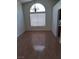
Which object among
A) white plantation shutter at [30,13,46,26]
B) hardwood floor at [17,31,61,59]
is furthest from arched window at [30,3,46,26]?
hardwood floor at [17,31,61,59]

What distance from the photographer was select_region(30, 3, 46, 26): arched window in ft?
39.7

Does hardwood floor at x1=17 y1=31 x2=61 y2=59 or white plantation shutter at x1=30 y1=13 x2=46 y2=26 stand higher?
white plantation shutter at x1=30 y1=13 x2=46 y2=26

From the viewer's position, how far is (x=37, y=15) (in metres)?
12.4

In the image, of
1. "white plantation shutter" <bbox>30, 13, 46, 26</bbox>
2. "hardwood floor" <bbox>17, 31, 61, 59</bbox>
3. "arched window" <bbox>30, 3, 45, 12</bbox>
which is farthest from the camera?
"white plantation shutter" <bbox>30, 13, 46, 26</bbox>

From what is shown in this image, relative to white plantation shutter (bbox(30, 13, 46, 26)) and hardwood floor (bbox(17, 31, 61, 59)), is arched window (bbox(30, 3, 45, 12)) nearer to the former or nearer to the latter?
white plantation shutter (bbox(30, 13, 46, 26))

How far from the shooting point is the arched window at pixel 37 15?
12102mm

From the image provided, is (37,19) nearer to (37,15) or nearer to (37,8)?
(37,15)

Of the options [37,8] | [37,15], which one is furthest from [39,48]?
[37,15]

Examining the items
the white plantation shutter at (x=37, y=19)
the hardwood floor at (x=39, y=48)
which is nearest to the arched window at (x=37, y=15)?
the white plantation shutter at (x=37, y=19)
